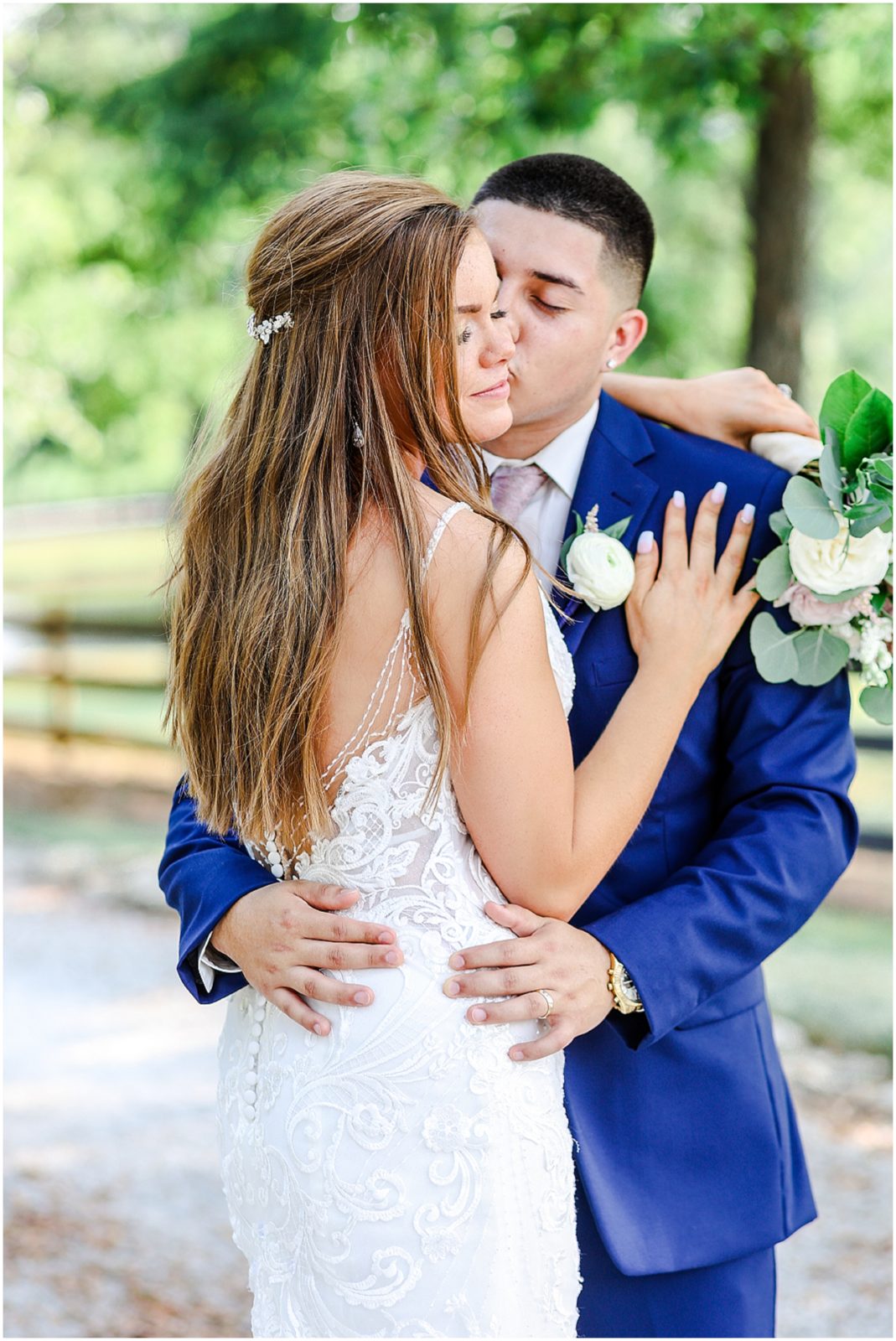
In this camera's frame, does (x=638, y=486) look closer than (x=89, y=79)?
Yes

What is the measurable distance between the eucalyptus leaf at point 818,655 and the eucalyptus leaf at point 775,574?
86 mm

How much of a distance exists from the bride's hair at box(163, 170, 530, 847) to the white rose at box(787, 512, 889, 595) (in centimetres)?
58

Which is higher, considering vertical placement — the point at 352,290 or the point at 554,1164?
the point at 352,290

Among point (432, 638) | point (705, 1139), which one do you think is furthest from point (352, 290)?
point (705, 1139)

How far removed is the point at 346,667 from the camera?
6.53 ft

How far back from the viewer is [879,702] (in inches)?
95.6

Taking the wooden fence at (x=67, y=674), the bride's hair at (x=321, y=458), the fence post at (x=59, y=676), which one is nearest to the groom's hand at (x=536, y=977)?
the bride's hair at (x=321, y=458)

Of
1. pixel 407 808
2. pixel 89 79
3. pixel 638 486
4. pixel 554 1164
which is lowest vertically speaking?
pixel 554 1164

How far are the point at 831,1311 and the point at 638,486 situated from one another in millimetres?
3510

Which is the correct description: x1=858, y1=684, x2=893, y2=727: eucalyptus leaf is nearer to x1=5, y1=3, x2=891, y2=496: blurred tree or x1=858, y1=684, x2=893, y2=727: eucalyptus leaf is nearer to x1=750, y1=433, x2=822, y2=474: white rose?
x1=750, y1=433, x2=822, y2=474: white rose

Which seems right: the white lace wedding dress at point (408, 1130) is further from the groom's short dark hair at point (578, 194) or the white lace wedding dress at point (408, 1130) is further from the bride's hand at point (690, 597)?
the groom's short dark hair at point (578, 194)

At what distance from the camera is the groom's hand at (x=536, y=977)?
1.99 meters

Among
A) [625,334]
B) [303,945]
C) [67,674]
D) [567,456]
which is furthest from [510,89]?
[67,674]

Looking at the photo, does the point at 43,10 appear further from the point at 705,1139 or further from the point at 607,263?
the point at 705,1139
